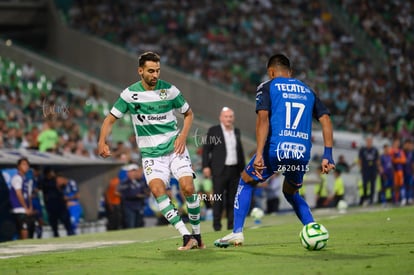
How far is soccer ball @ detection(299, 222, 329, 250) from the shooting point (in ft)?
38.8

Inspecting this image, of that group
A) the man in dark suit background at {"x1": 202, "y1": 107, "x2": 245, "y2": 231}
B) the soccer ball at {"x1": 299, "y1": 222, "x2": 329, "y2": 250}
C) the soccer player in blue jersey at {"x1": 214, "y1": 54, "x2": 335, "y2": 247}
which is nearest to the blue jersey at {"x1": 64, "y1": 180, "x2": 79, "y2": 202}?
the man in dark suit background at {"x1": 202, "y1": 107, "x2": 245, "y2": 231}

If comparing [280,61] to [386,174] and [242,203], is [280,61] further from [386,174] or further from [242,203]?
[386,174]

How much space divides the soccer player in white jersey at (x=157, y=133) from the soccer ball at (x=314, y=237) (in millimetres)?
1444

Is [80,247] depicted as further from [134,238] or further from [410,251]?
[410,251]

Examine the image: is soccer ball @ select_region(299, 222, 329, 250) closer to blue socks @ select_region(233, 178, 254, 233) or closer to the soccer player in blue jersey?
the soccer player in blue jersey

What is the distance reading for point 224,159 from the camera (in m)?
19.4

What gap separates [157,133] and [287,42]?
100 feet

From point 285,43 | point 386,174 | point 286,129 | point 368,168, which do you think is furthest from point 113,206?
point 285,43

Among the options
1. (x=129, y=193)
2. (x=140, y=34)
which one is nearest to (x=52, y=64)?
(x=140, y=34)

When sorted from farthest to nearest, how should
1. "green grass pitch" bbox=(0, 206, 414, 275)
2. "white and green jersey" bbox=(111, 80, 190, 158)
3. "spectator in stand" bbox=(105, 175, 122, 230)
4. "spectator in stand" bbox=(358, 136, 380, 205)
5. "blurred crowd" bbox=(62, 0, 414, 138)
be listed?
"blurred crowd" bbox=(62, 0, 414, 138) → "spectator in stand" bbox=(358, 136, 380, 205) → "spectator in stand" bbox=(105, 175, 122, 230) → "white and green jersey" bbox=(111, 80, 190, 158) → "green grass pitch" bbox=(0, 206, 414, 275)

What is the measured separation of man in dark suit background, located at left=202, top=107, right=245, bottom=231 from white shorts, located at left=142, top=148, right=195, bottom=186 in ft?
22.0

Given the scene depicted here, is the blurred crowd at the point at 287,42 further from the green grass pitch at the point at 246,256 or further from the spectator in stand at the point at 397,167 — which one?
the green grass pitch at the point at 246,256

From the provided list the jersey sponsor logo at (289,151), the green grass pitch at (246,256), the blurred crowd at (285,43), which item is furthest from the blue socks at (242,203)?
the blurred crowd at (285,43)

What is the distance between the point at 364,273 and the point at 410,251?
214cm
